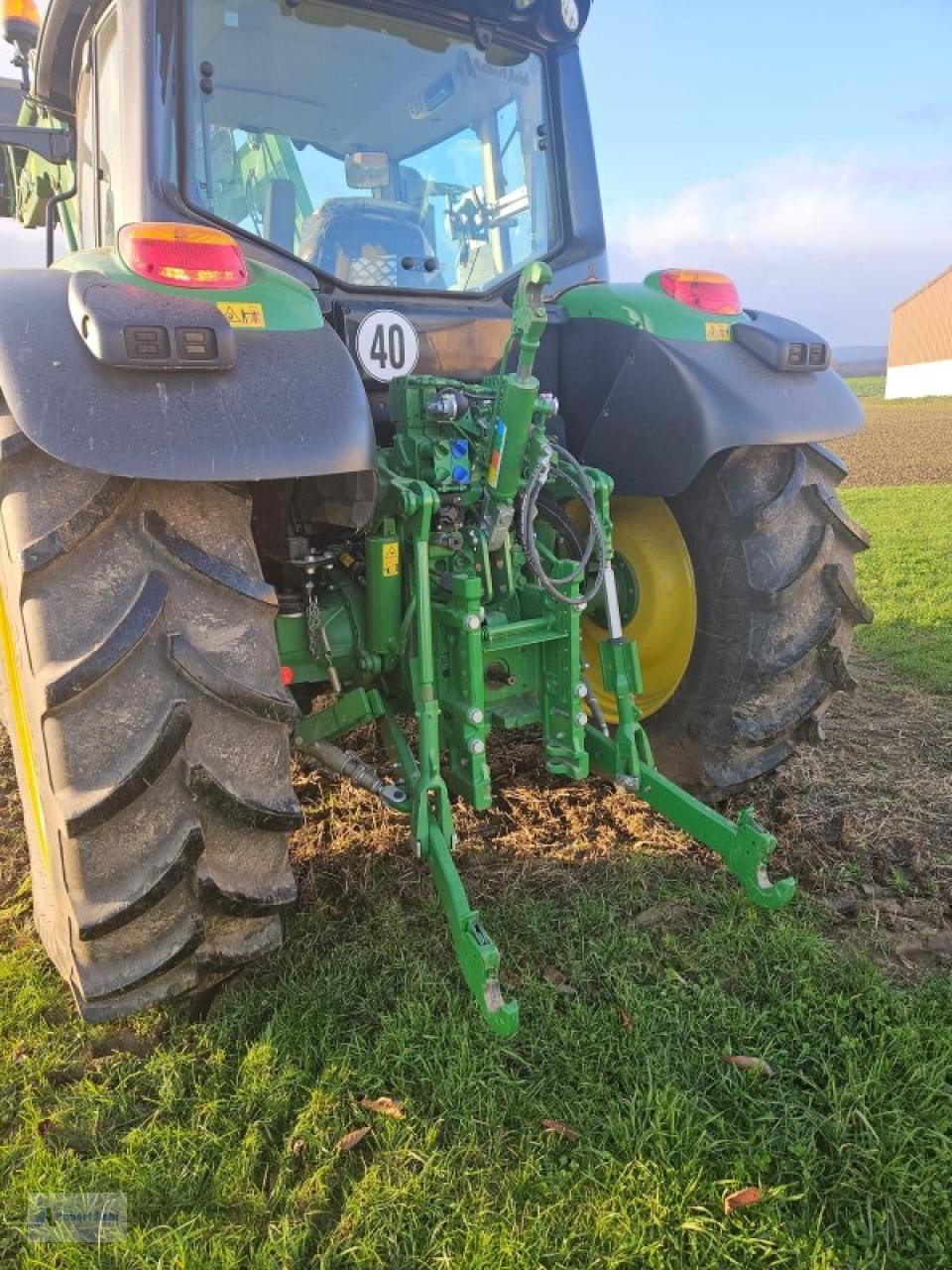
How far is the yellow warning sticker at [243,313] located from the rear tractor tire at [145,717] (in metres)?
0.38

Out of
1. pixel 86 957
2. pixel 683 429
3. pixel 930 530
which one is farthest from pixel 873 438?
pixel 86 957

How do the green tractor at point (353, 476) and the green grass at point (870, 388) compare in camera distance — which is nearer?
the green tractor at point (353, 476)

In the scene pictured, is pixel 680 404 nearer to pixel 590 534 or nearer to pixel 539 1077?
pixel 590 534

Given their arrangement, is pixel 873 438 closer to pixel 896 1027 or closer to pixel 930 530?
pixel 930 530

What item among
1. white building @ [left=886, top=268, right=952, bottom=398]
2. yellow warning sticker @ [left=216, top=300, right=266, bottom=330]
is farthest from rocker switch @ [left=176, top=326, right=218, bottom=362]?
white building @ [left=886, top=268, right=952, bottom=398]

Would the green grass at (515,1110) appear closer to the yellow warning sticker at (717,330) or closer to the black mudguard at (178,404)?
the black mudguard at (178,404)

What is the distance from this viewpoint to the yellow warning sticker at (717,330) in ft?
8.87

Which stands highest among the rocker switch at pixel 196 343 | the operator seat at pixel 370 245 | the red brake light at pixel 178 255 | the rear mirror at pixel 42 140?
the rear mirror at pixel 42 140

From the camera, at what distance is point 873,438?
23.5 metres

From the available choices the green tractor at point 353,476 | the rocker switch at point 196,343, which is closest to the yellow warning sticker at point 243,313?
the green tractor at point 353,476

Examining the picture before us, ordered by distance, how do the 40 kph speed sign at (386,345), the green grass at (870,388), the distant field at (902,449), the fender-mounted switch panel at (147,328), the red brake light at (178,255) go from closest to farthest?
the fender-mounted switch panel at (147,328) → the red brake light at (178,255) → the 40 kph speed sign at (386,345) → the distant field at (902,449) → the green grass at (870,388)

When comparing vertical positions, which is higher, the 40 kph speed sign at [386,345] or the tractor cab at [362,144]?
the tractor cab at [362,144]

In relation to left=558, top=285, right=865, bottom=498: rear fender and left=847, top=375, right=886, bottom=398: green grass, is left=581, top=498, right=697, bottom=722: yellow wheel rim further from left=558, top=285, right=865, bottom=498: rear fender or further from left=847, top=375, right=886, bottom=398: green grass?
left=847, top=375, right=886, bottom=398: green grass

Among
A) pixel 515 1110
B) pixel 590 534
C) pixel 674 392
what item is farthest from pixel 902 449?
pixel 515 1110
